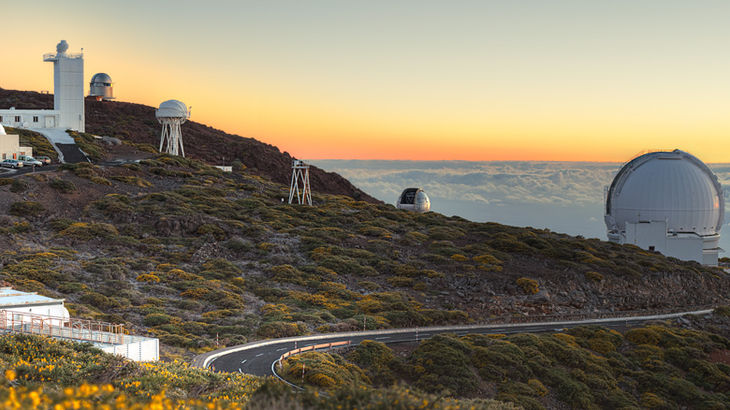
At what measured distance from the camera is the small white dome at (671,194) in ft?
208

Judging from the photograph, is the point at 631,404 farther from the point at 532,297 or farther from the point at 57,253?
the point at 57,253

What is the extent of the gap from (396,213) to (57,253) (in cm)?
3580

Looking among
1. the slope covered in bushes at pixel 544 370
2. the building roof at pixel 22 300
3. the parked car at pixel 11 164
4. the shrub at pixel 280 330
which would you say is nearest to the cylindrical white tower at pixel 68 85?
the parked car at pixel 11 164

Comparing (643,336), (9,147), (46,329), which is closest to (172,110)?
(9,147)

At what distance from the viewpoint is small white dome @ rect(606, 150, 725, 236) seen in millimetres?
63500

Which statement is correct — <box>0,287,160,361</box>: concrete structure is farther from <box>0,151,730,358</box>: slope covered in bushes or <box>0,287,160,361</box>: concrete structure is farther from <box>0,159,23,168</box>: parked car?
<box>0,159,23,168</box>: parked car

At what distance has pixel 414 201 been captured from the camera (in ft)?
259

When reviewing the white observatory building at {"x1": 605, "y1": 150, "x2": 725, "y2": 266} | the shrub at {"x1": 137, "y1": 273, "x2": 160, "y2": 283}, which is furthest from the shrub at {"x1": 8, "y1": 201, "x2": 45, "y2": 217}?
the white observatory building at {"x1": 605, "y1": 150, "x2": 725, "y2": 266}

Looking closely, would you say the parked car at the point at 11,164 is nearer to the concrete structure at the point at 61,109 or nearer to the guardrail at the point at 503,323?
the concrete structure at the point at 61,109

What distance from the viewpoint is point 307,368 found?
22.9 m

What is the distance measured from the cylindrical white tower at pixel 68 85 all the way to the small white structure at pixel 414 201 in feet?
144

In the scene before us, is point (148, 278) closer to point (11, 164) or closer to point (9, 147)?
point (11, 164)

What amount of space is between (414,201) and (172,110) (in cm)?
3312

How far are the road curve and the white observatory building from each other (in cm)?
2099
